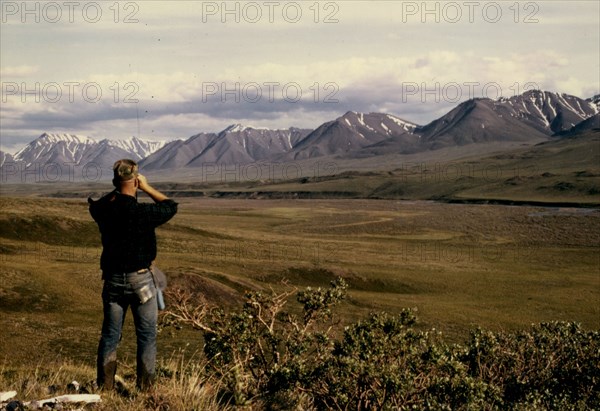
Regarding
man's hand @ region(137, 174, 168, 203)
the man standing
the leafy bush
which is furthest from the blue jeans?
the leafy bush

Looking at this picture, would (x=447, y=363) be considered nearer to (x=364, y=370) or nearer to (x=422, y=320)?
(x=364, y=370)

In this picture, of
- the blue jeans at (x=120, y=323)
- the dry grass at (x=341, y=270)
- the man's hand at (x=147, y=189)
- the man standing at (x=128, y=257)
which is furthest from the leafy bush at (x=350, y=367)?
the dry grass at (x=341, y=270)

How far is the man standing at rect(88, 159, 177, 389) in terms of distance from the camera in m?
9.43

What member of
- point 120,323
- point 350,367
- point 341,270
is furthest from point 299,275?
point 120,323

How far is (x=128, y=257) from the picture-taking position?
950 cm

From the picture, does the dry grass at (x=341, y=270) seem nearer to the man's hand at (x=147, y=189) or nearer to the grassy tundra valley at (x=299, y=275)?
the grassy tundra valley at (x=299, y=275)

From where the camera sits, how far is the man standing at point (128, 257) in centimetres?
943

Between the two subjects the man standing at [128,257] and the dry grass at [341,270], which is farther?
the dry grass at [341,270]

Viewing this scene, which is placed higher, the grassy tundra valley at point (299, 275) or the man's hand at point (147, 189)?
the man's hand at point (147, 189)

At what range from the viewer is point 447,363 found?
12.2m

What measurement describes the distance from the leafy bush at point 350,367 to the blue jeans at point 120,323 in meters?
1.37

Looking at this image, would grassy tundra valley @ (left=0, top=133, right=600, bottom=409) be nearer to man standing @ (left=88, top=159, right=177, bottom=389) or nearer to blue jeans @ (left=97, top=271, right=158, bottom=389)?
blue jeans @ (left=97, top=271, right=158, bottom=389)

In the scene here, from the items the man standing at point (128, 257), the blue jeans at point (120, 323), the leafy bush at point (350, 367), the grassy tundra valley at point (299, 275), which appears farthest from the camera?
the grassy tundra valley at point (299, 275)

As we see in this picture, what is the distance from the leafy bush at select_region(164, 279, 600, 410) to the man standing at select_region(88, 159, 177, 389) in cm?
176
